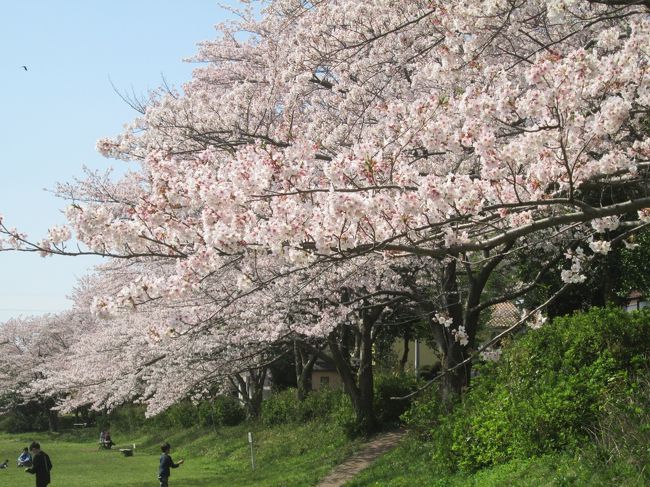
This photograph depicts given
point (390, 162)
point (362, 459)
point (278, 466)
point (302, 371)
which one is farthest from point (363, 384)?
point (390, 162)

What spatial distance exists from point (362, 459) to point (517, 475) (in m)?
8.53

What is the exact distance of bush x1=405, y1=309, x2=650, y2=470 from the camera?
9.81m

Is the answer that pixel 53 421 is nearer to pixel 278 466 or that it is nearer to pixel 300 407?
pixel 300 407

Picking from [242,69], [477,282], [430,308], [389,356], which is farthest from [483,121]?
[389,356]

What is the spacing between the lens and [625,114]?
21.1ft

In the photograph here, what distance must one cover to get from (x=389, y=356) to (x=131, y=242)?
86.4ft

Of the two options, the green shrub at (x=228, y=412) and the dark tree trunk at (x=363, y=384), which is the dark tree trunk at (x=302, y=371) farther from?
the dark tree trunk at (x=363, y=384)

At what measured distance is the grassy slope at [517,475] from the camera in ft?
26.7

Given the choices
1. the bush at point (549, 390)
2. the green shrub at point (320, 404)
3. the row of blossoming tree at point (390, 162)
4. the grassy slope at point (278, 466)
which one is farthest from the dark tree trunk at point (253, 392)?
the bush at point (549, 390)

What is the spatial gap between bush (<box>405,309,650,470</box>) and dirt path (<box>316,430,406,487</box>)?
3.76 metres

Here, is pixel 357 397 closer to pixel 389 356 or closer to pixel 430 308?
pixel 430 308

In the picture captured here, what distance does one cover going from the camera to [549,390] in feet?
34.6

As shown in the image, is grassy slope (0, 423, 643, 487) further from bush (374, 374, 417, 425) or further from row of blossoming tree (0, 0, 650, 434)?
row of blossoming tree (0, 0, 650, 434)

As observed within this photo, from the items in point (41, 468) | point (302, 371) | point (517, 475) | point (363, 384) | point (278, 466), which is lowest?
point (278, 466)
